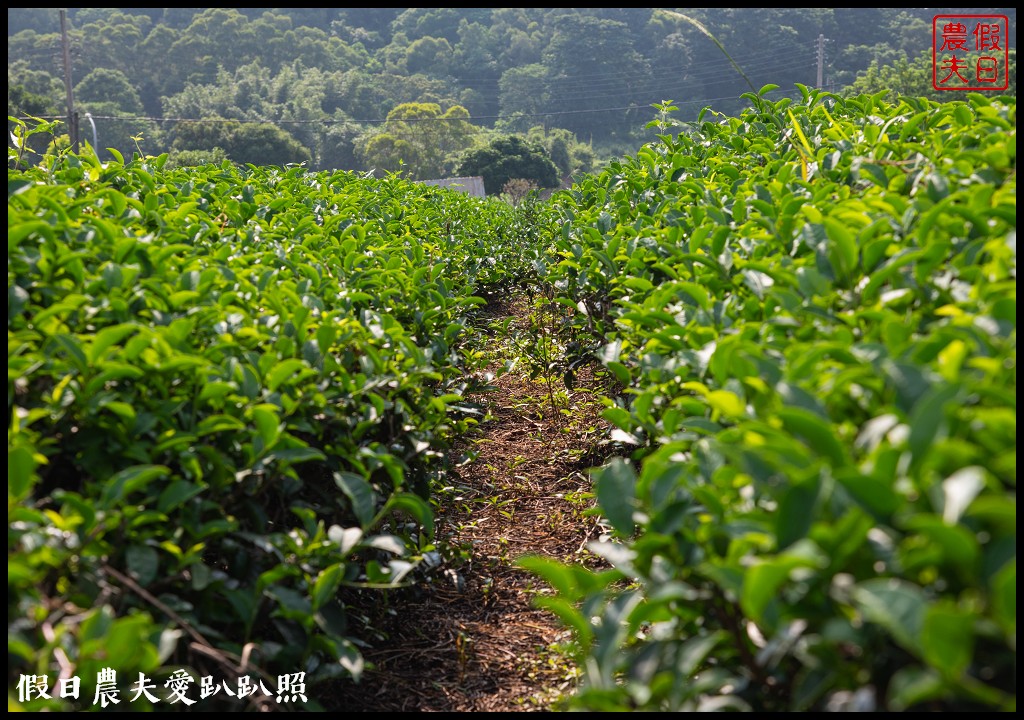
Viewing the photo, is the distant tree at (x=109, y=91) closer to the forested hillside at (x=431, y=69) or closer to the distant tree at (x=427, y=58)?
the forested hillside at (x=431, y=69)

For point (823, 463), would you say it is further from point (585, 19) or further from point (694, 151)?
point (585, 19)

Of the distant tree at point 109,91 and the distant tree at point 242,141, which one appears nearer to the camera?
the distant tree at point 242,141

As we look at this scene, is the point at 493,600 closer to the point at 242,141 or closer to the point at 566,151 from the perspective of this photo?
the point at 242,141

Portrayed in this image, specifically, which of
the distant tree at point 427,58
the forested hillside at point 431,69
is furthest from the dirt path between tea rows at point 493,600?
the distant tree at point 427,58

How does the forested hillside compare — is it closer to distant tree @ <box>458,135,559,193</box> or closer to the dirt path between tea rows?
distant tree @ <box>458,135,559,193</box>

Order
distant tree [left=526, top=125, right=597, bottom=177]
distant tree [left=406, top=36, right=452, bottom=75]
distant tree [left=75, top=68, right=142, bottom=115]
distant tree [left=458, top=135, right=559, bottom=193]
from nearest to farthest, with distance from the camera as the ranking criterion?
distant tree [left=458, top=135, right=559, bottom=193] → distant tree [left=526, top=125, right=597, bottom=177] → distant tree [left=75, top=68, right=142, bottom=115] → distant tree [left=406, top=36, right=452, bottom=75]

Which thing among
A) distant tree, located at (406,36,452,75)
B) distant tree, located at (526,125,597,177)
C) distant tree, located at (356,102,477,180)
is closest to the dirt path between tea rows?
distant tree, located at (356,102,477,180)

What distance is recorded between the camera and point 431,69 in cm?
7819

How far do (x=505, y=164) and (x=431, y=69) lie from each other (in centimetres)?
3892

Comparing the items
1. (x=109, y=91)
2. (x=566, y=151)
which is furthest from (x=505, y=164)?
(x=109, y=91)

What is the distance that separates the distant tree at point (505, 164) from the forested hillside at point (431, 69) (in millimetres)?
9148

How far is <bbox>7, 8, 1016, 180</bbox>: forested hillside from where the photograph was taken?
58.0 meters

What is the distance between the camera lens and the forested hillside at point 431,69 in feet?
190

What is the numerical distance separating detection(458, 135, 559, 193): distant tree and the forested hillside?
915 cm
